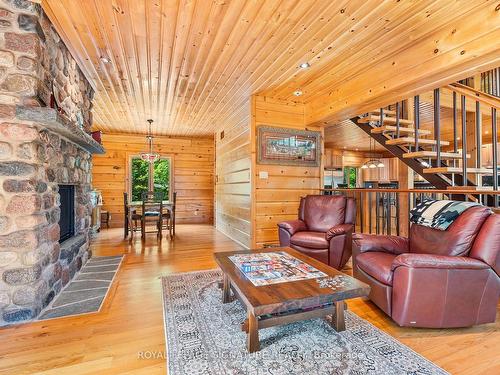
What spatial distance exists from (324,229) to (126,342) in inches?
103

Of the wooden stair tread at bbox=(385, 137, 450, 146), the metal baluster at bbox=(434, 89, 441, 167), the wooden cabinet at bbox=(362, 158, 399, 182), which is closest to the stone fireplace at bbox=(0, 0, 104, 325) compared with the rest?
the wooden stair tread at bbox=(385, 137, 450, 146)

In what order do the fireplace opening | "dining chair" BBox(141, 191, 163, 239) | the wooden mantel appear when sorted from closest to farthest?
the wooden mantel, the fireplace opening, "dining chair" BBox(141, 191, 163, 239)

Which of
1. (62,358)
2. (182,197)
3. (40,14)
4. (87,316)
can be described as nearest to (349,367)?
(62,358)

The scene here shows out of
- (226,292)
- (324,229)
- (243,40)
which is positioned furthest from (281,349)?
(243,40)

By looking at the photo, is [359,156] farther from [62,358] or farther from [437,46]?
[62,358]

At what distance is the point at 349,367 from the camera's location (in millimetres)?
1444

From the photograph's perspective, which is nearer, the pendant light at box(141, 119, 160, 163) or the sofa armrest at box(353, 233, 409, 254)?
the sofa armrest at box(353, 233, 409, 254)

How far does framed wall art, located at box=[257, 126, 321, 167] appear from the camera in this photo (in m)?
4.13

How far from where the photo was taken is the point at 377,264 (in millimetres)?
2070

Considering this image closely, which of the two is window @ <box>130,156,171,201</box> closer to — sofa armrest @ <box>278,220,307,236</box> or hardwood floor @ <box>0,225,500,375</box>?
sofa armrest @ <box>278,220,307,236</box>

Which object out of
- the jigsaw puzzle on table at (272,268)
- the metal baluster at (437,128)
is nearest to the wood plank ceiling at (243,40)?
the metal baluster at (437,128)

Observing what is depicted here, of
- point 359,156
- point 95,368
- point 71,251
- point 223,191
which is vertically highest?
point 359,156

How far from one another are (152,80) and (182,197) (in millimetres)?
4506

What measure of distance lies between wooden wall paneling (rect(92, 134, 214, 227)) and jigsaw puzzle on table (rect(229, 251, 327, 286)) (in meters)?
5.75
